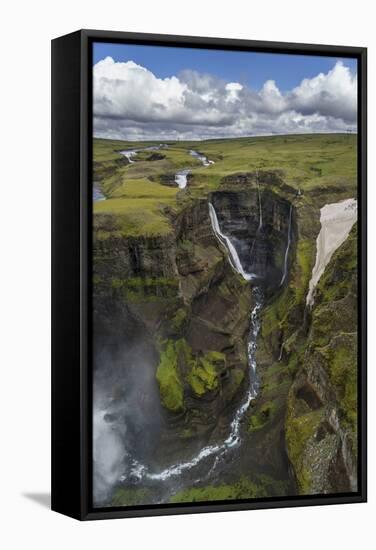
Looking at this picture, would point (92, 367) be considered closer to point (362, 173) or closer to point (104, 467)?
point (104, 467)

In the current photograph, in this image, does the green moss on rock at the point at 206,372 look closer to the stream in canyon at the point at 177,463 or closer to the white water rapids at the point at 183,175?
the stream in canyon at the point at 177,463

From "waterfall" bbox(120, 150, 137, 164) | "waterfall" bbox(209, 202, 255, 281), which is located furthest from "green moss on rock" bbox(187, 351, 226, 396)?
"waterfall" bbox(120, 150, 137, 164)

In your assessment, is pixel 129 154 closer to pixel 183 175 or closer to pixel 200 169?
pixel 183 175

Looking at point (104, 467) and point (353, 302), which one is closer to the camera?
point (104, 467)

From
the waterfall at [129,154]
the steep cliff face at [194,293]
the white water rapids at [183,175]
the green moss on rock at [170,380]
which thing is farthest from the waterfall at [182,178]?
the green moss on rock at [170,380]

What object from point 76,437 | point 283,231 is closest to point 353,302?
point 283,231
